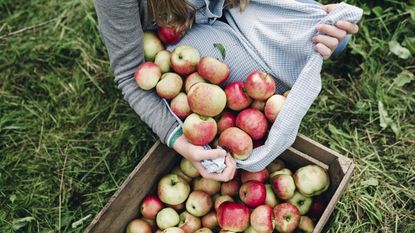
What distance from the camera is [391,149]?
2.31 m

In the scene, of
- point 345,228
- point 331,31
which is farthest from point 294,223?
point 331,31

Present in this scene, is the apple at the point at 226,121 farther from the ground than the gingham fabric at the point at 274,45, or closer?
closer

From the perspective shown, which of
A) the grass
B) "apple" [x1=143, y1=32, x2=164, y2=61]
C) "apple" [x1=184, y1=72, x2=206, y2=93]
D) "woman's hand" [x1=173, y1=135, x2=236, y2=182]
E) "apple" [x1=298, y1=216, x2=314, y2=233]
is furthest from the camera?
the grass

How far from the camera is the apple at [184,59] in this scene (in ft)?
6.40

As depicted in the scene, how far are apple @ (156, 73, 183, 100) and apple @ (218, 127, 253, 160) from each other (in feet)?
0.99

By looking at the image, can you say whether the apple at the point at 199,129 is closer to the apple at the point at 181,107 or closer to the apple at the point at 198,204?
the apple at the point at 181,107

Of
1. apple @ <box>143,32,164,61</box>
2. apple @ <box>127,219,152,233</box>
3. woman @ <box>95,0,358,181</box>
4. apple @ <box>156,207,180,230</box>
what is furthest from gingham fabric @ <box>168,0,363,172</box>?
apple @ <box>127,219,152,233</box>

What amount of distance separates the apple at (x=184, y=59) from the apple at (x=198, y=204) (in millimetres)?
546

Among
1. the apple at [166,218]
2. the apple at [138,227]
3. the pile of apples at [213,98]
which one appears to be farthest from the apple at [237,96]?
the apple at [138,227]

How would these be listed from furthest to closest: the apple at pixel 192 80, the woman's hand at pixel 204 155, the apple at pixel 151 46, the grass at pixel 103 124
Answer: the grass at pixel 103 124 → the apple at pixel 151 46 → the apple at pixel 192 80 → the woman's hand at pixel 204 155

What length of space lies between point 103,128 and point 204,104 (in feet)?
3.16

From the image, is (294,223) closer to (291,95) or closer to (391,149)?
(291,95)

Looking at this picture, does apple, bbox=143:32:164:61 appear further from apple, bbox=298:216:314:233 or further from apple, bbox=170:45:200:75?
apple, bbox=298:216:314:233

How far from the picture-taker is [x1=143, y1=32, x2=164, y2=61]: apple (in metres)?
2.08
